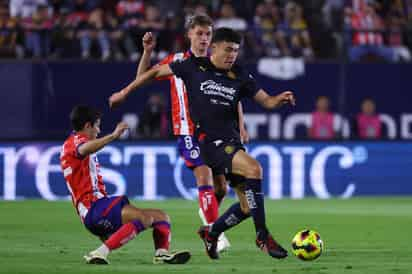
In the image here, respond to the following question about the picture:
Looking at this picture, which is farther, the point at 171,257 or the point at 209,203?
the point at 209,203

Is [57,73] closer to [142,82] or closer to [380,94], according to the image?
[380,94]

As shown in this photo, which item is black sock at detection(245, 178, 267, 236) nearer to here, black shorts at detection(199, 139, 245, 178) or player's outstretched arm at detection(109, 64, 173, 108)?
black shorts at detection(199, 139, 245, 178)

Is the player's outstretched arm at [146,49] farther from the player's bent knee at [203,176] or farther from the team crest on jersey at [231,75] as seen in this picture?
the player's bent knee at [203,176]

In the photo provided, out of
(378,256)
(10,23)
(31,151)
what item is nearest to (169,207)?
(31,151)

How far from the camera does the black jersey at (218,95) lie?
10.9m

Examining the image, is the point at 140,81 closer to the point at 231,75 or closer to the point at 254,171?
the point at 231,75

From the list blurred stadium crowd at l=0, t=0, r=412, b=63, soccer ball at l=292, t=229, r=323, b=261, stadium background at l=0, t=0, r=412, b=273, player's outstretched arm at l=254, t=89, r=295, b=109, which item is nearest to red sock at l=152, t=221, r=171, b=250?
soccer ball at l=292, t=229, r=323, b=261

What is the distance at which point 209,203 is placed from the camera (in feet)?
39.7

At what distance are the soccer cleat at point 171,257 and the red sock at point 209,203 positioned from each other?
1.81 m

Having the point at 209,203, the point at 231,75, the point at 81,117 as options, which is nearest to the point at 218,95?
the point at 231,75

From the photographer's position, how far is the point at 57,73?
21.3m

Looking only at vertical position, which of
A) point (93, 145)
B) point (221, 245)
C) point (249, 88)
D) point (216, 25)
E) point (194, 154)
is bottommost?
point (221, 245)

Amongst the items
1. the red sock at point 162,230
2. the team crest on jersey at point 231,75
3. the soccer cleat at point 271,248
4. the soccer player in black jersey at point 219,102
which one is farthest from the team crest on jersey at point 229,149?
the red sock at point 162,230

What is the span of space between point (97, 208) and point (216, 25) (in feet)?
40.7
